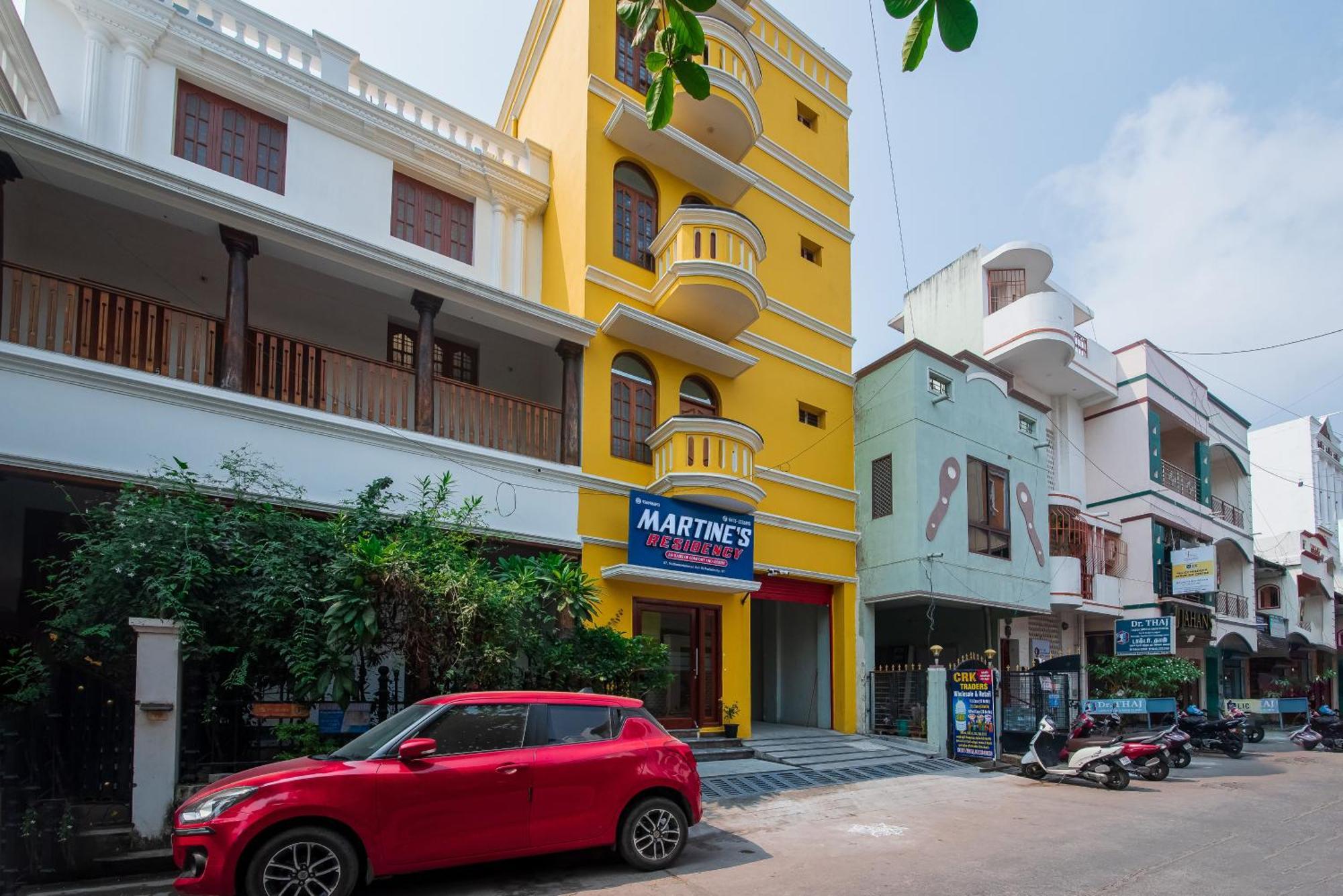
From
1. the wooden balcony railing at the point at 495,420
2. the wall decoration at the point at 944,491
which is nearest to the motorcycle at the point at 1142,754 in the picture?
the wall decoration at the point at 944,491

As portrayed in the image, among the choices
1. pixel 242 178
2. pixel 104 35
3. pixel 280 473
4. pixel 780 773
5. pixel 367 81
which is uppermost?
pixel 367 81

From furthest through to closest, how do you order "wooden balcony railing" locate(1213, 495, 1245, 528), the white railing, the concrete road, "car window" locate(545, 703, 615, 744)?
"wooden balcony railing" locate(1213, 495, 1245, 528), the white railing, "car window" locate(545, 703, 615, 744), the concrete road

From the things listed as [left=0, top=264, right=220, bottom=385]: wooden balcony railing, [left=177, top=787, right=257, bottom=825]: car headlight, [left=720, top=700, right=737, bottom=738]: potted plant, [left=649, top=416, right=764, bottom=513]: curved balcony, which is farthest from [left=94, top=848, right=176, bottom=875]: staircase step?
[left=720, top=700, right=737, bottom=738]: potted plant

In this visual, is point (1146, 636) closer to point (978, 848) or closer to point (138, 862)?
point (978, 848)

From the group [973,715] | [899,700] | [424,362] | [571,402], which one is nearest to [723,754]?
[973,715]

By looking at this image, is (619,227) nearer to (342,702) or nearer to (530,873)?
(342,702)

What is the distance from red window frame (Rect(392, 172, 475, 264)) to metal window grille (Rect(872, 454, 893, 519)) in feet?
31.8

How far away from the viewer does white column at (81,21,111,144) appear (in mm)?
11070

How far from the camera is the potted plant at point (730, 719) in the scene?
14.5 metres

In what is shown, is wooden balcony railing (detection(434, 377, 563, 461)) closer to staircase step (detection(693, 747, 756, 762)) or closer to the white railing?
the white railing

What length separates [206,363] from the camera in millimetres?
11016

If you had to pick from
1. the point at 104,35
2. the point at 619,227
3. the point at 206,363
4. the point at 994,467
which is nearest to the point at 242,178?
the point at 104,35

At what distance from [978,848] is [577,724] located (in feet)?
14.2

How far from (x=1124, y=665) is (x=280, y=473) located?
20.7 m
